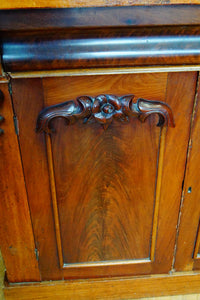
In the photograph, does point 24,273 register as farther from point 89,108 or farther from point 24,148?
point 89,108

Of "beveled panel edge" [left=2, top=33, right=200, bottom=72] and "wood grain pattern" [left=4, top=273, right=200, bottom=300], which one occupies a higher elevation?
"beveled panel edge" [left=2, top=33, right=200, bottom=72]

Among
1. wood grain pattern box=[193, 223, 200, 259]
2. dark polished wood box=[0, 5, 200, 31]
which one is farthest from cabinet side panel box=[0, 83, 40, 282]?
wood grain pattern box=[193, 223, 200, 259]

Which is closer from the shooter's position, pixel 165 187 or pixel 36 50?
pixel 36 50

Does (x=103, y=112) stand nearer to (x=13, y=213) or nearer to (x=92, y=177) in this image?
(x=92, y=177)

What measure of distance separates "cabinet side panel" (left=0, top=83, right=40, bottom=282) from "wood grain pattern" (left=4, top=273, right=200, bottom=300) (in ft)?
0.18

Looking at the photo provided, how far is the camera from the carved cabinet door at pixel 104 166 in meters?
0.63

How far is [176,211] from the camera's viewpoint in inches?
31.6

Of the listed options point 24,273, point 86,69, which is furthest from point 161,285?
point 86,69

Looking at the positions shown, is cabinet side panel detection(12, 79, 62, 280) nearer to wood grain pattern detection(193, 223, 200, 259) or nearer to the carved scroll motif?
the carved scroll motif

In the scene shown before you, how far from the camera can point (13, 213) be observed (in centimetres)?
77

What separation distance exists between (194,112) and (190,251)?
467 millimetres

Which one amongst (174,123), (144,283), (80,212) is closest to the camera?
(174,123)

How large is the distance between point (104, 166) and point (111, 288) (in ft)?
1.55

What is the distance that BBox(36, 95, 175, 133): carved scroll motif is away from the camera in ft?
2.05
